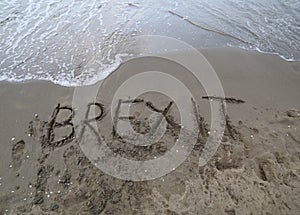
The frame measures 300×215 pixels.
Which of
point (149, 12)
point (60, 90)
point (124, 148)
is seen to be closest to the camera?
point (124, 148)

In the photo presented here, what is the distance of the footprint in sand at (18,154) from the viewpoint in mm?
3232

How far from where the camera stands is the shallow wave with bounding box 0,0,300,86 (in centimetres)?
493

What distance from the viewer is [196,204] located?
279cm

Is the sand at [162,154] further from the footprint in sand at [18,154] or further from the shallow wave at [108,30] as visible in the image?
the shallow wave at [108,30]

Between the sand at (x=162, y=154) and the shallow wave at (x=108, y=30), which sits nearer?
the sand at (x=162, y=154)

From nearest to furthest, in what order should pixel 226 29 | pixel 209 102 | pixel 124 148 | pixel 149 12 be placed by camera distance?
pixel 124 148
pixel 209 102
pixel 226 29
pixel 149 12

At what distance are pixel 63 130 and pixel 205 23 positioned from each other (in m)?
4.28

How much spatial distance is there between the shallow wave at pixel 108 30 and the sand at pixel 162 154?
0.66 meters

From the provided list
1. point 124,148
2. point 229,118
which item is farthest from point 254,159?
point 124,148

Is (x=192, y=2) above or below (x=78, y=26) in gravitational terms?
above

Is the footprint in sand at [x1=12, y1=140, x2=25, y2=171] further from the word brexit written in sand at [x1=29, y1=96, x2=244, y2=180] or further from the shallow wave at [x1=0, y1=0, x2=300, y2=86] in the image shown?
the shallow wave at [x1=0, y1=0, x2=300, y2=86]

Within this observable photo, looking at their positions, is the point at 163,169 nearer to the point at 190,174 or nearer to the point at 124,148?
the point at 190,174

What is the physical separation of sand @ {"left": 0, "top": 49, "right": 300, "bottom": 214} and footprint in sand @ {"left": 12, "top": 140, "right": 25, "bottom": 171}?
0.04 feet

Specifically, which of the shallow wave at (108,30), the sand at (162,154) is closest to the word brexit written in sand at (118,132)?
the sand at (162,154)
